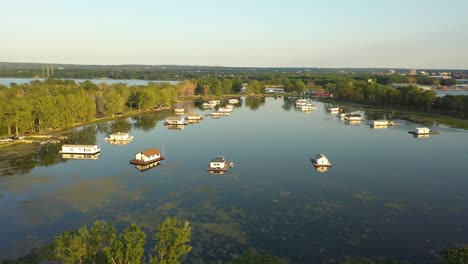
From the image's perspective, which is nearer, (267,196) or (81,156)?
(267,196)

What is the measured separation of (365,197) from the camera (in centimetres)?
2911

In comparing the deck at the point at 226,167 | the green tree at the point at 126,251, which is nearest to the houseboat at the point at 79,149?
the deck at the point at 226,167

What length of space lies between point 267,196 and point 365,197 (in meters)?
7.44

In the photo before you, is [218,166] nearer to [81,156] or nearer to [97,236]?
[81,156]

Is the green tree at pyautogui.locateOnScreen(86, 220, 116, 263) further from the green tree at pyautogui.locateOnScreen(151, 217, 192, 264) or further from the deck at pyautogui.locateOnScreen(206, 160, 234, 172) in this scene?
the deck at pyautogui.locateOnScreen(206, 160, 234, 172)

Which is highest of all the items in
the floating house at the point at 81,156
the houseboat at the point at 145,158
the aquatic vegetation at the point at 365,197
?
the houseboat at the point at 145,158

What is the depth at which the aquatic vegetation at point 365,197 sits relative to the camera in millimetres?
28672

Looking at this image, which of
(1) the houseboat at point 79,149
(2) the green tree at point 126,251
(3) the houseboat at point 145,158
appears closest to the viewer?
(2) the green tree at point 126,251

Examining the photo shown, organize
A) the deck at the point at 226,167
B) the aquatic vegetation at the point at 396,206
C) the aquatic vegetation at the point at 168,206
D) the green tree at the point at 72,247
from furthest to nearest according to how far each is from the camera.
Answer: the deck at the point at 226,167
the aquatic vegetation at the point at 396,206
the aquatic vegetation at the point at 168,206
the green tree at the point at 72,247

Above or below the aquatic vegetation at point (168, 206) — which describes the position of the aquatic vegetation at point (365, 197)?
above

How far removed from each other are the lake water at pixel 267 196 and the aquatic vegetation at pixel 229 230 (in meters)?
0.06

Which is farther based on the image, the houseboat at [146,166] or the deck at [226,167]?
the houseboat at [146,166]

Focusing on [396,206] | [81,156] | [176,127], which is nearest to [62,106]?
[176,127]

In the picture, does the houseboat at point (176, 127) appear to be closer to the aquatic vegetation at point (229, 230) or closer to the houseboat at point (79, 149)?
the houseboat at point (79, 149)
